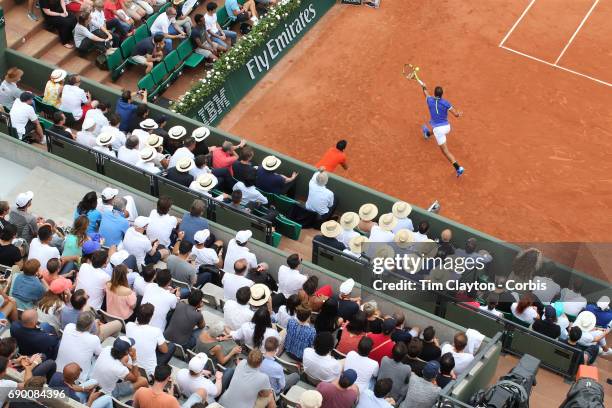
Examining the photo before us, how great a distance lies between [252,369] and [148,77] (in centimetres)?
1059

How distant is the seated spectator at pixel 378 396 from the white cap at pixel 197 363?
7.35 ft

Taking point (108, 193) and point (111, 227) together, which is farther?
point (108, 193)

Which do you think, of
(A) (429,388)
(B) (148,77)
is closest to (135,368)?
(A) (429,388)

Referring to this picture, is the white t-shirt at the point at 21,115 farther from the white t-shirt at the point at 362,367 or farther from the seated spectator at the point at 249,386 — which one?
the white t-shirt at the point at 362,367

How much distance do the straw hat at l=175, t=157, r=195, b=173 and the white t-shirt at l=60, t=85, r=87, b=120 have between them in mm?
3062

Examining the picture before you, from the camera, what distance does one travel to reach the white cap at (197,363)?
44.2ft

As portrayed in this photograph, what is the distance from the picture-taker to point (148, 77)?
879 inches

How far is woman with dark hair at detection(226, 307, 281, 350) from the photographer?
1449 centimetres

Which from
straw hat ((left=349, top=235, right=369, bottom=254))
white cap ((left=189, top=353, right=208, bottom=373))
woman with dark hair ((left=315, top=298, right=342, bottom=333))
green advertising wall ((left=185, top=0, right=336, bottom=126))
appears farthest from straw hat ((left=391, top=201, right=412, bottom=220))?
green advertising wall ((left=185, top=0, right=336, bottom=126))

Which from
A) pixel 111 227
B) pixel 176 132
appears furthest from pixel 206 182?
pixel 111 227

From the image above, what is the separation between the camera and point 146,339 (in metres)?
14.0

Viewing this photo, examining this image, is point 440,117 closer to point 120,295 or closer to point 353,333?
point 353,333

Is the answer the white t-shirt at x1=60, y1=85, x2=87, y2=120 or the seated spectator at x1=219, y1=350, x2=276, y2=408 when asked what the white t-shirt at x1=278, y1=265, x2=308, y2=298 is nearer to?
the seated spectator at x1=219, y1=350, x2=276, y2=408

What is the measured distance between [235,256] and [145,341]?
2873mm
